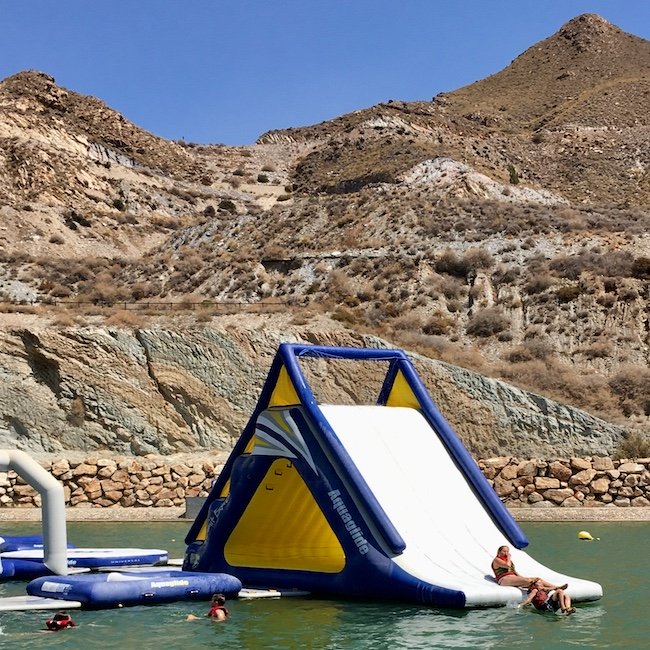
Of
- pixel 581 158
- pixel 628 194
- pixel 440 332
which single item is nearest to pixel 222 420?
pixel 440 332

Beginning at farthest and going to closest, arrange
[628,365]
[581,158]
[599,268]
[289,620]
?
[581,158], [599,268], [628,365], [289,620]

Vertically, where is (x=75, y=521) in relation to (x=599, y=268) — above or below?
below

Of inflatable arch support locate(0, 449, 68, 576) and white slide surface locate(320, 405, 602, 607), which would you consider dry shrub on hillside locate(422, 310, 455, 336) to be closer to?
white slide surface locate(320, 405, 602, 607)

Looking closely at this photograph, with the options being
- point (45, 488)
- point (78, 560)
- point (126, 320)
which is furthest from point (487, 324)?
point (45, 488)

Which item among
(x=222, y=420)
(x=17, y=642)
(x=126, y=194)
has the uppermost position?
(x=126, y=194)

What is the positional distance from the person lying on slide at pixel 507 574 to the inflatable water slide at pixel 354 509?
0.52ft

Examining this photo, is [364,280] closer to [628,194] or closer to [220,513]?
[220,513]

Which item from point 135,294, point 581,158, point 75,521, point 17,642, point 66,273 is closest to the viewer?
point 17,642

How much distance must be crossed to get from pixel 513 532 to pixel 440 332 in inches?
1219

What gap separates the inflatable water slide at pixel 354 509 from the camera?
13.8m

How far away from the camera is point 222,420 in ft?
113

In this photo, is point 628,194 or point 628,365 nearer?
point 628,365

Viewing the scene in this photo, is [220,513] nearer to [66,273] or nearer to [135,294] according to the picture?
[135,294]

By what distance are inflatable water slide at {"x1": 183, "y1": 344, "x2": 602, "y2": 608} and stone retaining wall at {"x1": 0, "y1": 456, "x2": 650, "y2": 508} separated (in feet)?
43.3
